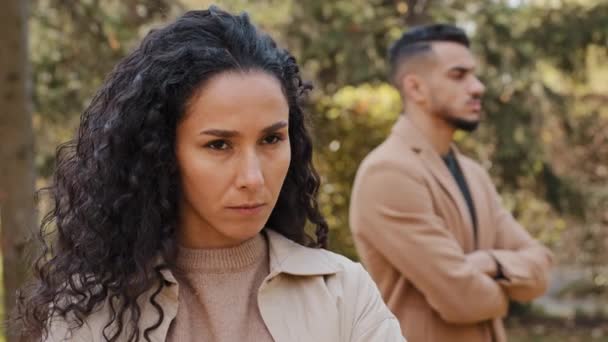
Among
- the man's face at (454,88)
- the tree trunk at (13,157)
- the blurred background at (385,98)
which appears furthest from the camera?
the blurred background at (385,98)

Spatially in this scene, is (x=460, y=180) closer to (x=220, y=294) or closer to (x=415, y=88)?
(x=415, y=88)

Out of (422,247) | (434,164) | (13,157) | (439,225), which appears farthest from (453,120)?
(13,157)

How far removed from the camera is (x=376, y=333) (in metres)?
2.08

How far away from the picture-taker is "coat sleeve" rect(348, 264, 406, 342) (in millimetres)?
2080

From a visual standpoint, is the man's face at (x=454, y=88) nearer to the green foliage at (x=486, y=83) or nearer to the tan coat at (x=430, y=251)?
the tan coat at (x=430, y=251)

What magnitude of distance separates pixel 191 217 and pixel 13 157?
3084 mm

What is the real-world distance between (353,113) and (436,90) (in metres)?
4.12

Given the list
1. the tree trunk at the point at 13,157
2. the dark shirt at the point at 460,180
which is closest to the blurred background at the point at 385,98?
the tree trunk at the point at 13,157


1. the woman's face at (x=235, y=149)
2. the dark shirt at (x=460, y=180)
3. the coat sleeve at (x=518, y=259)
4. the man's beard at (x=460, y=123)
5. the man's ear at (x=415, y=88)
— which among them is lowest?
the coat sleeve at (x=518, y=259)

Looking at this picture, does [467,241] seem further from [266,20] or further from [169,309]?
[266,20]

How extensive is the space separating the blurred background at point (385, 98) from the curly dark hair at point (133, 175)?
215 cm

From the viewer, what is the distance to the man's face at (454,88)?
4031 mm

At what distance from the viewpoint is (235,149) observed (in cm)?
198

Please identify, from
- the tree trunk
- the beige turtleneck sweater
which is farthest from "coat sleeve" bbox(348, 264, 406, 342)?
the tree trunk
